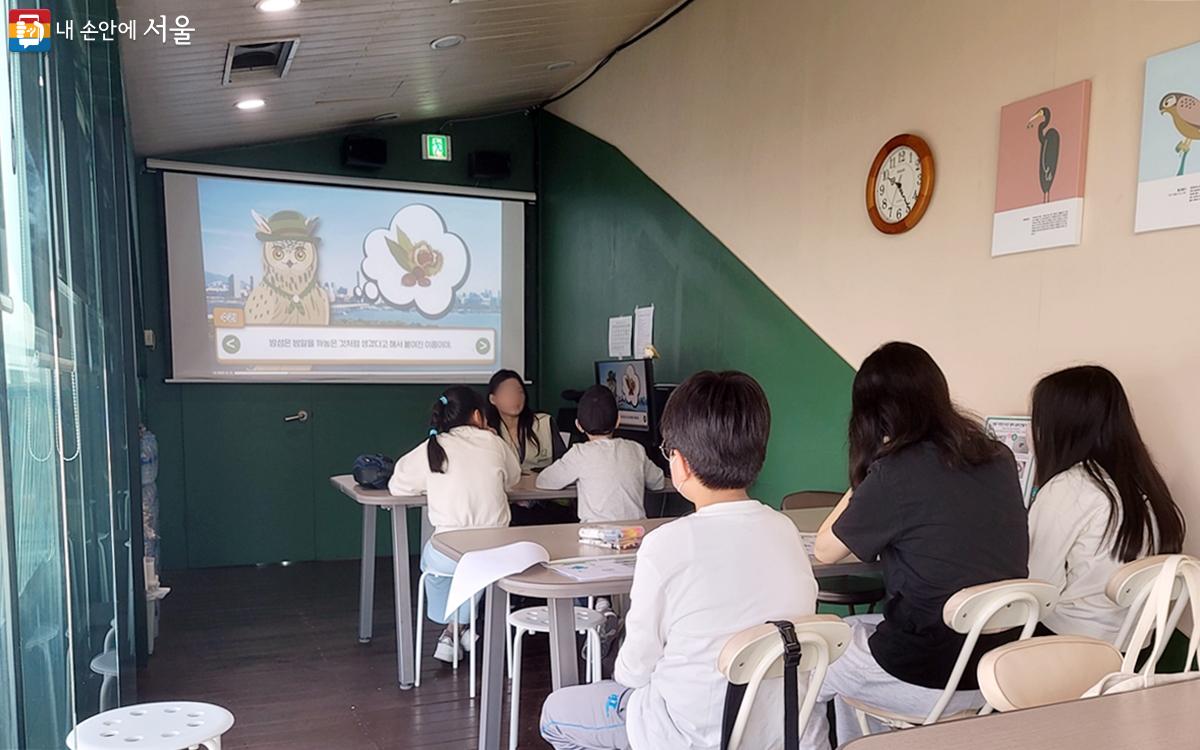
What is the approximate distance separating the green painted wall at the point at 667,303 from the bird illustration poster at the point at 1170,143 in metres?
1.43

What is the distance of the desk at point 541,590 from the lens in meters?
2.11

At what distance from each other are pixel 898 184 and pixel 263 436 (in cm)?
454

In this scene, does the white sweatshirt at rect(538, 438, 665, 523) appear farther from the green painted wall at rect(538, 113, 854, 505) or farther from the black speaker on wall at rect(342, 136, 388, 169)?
the black speaker on wall at rect(342, 136, 388, 169)

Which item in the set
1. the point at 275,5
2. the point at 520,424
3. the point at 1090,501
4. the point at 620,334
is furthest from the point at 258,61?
the point at 1090,501

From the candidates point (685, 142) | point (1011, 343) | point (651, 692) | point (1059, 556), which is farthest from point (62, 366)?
point (685, 142)

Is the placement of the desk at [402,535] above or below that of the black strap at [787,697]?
below

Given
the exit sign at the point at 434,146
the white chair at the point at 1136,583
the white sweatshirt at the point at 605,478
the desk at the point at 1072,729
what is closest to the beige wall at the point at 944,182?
the white chair at the point at 1136,583

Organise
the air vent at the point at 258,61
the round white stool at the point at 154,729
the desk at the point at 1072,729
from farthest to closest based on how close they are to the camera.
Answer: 1. the air vent at the point at 258,61
2. the round white stool at the point at 154,729
3. the desk at the point at 1072,729

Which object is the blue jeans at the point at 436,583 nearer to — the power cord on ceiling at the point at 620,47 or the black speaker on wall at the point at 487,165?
the power cord on ceiling at the point at 620,47

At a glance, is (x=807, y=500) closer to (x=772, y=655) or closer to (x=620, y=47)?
(x=772, y=655)

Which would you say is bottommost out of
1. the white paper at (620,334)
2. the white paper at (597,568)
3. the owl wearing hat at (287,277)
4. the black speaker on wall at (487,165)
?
the white paper at (597,568)

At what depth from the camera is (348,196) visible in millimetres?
6141

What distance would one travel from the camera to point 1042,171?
Result: 2760 mm

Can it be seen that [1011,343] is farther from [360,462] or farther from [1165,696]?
[360,462]
